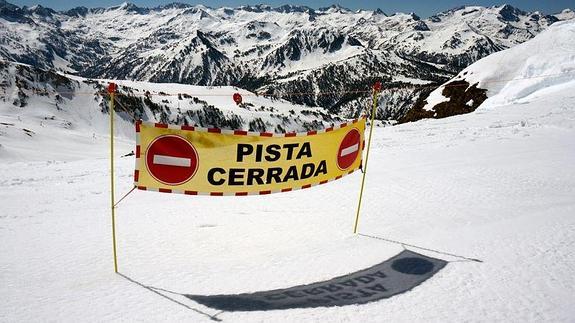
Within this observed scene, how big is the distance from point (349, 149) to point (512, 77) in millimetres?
47761

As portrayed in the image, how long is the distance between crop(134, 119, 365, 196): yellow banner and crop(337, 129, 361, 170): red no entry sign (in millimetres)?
119

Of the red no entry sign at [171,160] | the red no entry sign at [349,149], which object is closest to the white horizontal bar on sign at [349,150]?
the red no entry sign at [349,149]

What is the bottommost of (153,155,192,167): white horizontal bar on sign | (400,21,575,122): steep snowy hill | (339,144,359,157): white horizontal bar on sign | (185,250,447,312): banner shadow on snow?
(185,250,447,312): banner shadow on snow

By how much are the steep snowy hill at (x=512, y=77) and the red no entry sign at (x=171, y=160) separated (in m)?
37.9

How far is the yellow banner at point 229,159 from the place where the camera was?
23.1ft

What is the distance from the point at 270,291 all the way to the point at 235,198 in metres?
6.59

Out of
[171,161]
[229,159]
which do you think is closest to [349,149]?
[229,159]

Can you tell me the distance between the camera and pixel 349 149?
8.96 metres

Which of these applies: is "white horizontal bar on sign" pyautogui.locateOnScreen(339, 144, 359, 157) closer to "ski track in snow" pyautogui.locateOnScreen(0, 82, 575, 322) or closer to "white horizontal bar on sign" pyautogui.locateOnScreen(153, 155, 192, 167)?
"ski track in snow" pyautogui.locateOnScreen(0, 82, 575, 322)

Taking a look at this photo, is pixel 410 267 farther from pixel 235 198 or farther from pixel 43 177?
pixel 43 177

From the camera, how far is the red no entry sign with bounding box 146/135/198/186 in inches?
277

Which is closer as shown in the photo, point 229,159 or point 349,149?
point 229,159

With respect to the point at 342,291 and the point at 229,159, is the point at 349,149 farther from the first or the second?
the point at 342,291

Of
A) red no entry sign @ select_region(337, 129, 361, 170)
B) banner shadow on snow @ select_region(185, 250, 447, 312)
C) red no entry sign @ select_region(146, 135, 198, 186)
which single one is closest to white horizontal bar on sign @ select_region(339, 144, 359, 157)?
red no entry sign @ select_region(337, 129, 361, 170)
